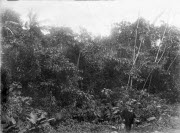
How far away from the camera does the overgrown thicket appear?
818cm

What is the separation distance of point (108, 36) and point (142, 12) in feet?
6.69

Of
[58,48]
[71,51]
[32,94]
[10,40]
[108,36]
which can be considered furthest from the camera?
[108,36]

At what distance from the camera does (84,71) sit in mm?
10906

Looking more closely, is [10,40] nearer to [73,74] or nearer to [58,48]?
[58,48]

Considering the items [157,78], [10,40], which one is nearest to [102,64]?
[157,78]

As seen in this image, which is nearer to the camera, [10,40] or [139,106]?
[10,40]

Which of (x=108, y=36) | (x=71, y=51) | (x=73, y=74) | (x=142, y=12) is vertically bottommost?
(x=73, y=74)

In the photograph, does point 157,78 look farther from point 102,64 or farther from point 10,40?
point 10,40

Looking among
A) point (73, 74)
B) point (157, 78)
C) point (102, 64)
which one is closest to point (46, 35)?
point (73, 74)

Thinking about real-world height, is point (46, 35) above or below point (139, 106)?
above

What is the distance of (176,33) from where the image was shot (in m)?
12.3

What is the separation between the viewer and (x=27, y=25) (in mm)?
8656

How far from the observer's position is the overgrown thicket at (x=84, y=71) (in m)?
8.18

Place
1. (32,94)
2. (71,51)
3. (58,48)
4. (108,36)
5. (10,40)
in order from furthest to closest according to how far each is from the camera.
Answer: (108,36) → (71,51) → (58,48) → (32,94) → (10,40)
